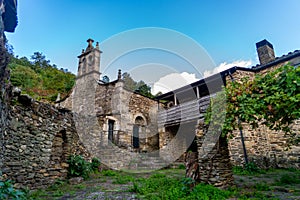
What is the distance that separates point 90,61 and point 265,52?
1039cm

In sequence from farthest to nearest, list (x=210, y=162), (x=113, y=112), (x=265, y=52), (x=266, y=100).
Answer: (x=113, y=112) → (x=265, y=52) → (x=210, y=162) → (x=266, y=100)

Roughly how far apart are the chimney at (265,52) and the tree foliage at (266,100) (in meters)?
7.39

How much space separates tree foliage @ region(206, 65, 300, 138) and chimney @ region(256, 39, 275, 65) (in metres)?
7.39

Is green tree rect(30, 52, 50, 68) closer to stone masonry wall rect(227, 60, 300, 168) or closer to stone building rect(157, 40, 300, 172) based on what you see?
stone building rect(157, 40, 300, 172)

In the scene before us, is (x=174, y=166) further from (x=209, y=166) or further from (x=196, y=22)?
(x=196, y=22)

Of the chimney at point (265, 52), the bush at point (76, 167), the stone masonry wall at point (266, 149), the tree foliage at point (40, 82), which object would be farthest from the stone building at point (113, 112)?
the chimney at point (265, 52)

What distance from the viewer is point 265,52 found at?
10195mm

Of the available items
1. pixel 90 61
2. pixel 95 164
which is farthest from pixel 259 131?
pixel 90 61

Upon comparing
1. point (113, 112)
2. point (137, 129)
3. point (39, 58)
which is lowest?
point (137, 129)

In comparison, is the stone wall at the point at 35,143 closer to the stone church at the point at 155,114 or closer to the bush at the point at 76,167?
the bush at the point at 76,167

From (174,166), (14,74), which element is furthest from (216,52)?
(14,74)

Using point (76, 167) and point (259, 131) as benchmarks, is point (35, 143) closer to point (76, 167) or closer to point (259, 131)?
point (76, 167)

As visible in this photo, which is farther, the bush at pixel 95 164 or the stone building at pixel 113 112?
the stone building at pixel 113 112

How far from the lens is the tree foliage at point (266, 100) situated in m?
3.26
